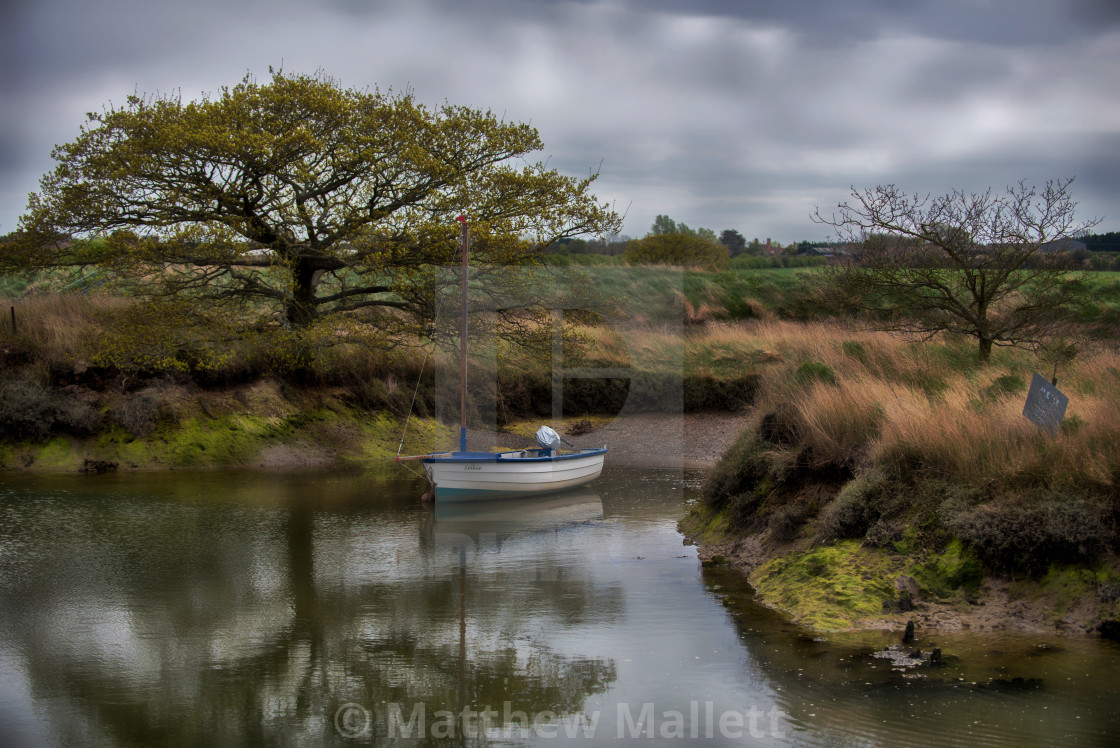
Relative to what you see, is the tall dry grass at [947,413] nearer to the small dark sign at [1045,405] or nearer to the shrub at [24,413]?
the small dark sign at [1045,405]

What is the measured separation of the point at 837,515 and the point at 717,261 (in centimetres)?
4128

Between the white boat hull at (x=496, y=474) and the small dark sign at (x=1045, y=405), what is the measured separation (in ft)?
29.5

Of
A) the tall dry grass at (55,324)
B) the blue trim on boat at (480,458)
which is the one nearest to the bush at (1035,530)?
the blue trim on boat at (480,458)

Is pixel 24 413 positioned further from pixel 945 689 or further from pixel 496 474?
pixel 945 689

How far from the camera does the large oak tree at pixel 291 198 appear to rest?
62.3ft

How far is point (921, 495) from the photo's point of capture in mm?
9453

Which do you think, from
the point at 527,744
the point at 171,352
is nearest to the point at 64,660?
the point at 527,744

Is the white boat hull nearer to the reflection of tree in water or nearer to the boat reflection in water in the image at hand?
the boat reflection in water

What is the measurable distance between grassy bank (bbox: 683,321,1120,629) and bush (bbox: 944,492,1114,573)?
0.01m

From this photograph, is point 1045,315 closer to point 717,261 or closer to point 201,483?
point 201,483

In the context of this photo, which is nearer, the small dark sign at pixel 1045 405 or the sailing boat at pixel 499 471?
the small dark sign at pixel 1045 405

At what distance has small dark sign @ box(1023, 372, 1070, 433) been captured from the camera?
354 inches

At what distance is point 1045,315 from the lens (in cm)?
1490

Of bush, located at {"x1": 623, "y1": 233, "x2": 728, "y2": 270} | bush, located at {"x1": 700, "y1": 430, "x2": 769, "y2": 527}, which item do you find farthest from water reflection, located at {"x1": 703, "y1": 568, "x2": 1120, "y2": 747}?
bush, located at {"x1": 623, "y1": 233, "x2": 728, "y2": 270}
